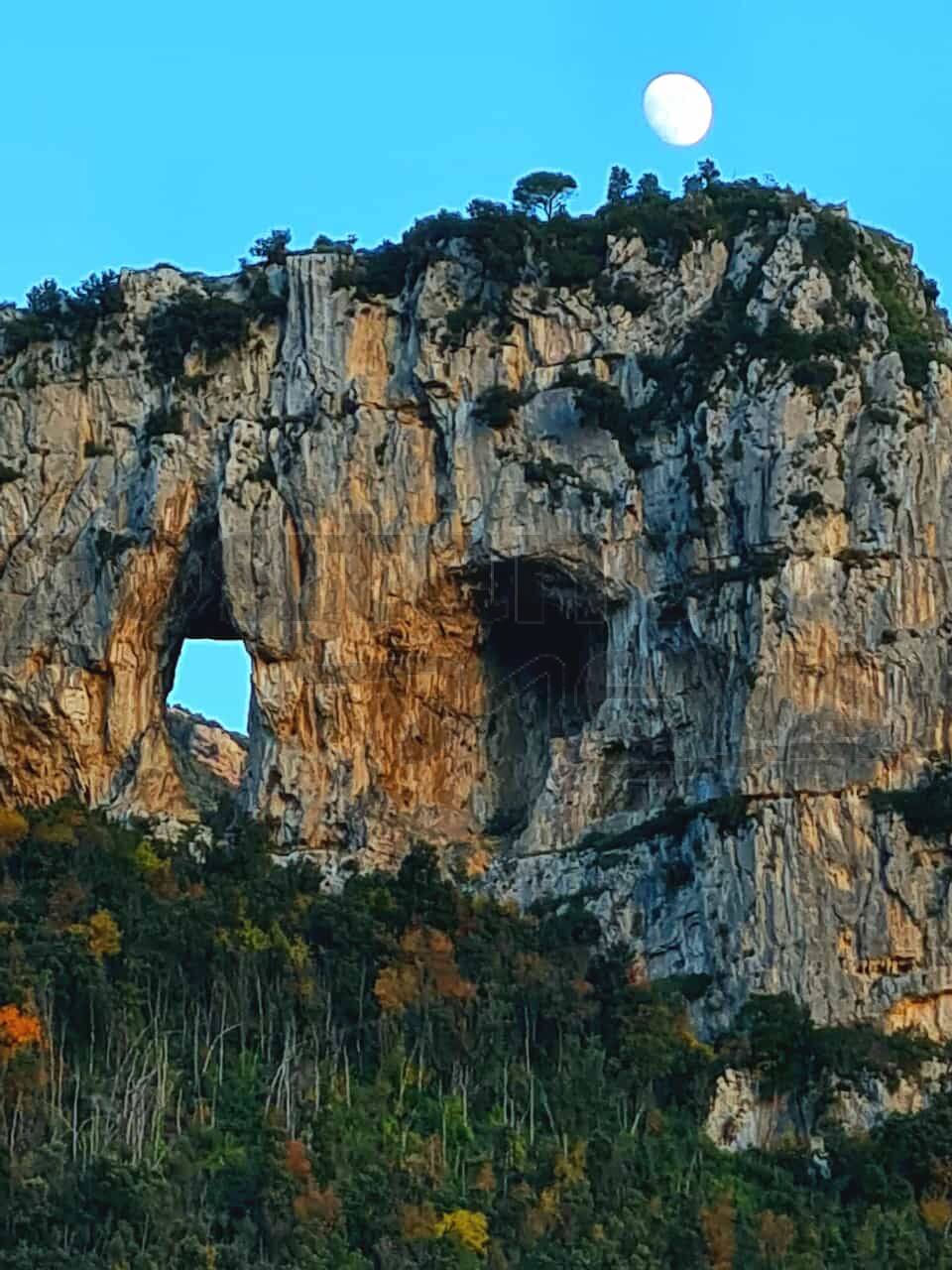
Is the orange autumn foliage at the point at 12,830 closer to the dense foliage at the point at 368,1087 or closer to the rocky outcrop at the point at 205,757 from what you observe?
the dense foliage at the point at 368,1087

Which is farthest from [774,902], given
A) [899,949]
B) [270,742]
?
[270,742]

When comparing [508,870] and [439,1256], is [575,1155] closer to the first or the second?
[439,1256]

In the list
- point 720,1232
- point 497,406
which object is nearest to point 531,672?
point 497,406

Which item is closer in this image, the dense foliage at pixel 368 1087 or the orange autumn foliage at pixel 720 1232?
the orange autumn foliage at pixel 720 1232

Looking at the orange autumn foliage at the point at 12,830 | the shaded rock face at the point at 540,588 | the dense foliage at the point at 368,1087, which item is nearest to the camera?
the dense foliage at the point at 368,1087

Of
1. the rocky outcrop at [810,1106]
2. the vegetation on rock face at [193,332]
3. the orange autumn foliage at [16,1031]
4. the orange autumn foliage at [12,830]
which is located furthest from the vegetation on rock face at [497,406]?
the orange autumn foliage at [16,1031]

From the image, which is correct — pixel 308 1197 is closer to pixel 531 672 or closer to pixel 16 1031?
pixel 16 1031

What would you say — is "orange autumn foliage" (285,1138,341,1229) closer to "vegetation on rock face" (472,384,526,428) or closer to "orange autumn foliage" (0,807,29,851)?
"orange autumn foliage" (0,807,29,851)
